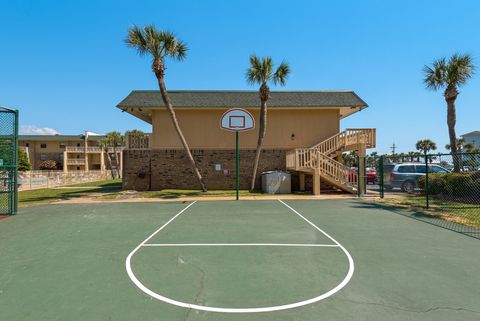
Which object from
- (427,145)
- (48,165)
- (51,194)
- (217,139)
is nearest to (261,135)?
(217,139)

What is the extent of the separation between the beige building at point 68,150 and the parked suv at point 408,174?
4916cm

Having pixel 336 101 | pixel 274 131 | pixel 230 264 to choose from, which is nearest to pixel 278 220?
pixel 230 264

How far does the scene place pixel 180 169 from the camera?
842 inches

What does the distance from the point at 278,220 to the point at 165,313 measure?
21.4 feet

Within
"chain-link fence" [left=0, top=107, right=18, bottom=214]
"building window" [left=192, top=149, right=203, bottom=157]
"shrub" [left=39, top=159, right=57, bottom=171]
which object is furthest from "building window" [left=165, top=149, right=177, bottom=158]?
"shrub" [left=39, top=159, right=57, bottom=171]

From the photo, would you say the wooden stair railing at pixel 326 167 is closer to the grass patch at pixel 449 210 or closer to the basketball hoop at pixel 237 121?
the basketball hoop at pixel 237 121

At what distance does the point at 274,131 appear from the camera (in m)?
22.0

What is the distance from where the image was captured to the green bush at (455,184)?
14406mm

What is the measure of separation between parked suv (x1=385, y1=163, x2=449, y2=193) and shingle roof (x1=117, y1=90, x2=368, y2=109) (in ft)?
18.2

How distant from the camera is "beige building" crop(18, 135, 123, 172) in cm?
5581

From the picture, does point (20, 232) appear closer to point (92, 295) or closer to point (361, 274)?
point (92, 295)

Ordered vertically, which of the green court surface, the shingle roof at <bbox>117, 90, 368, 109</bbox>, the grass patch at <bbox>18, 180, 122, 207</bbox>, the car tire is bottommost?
the grass patch at <bbox>18, 180, 122, 207</bbox>

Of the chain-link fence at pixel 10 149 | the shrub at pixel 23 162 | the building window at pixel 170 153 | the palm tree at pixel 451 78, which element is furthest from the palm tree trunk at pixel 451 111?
the shrub at pixel 23 162

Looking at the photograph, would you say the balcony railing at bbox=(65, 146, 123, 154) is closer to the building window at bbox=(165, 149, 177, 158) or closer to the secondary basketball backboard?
the building window at bbox=(165, 149, 177, 158)
